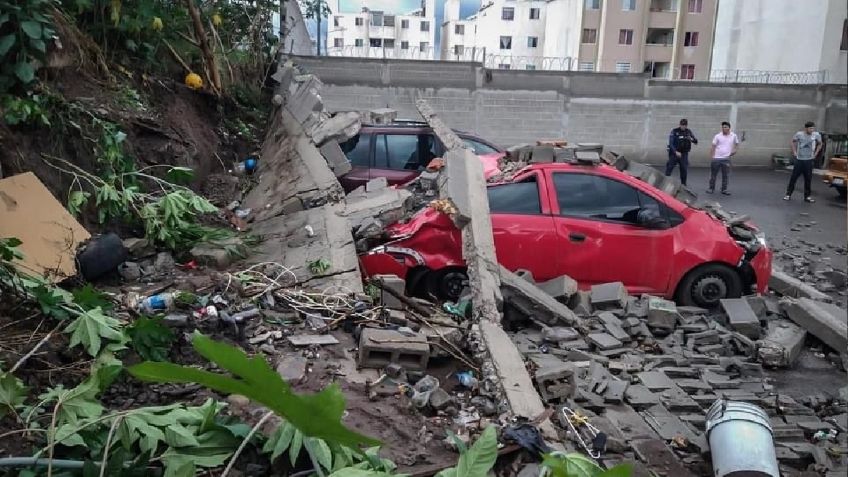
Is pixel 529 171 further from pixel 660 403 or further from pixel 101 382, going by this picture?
pixel 101 382

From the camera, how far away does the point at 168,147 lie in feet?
28.2

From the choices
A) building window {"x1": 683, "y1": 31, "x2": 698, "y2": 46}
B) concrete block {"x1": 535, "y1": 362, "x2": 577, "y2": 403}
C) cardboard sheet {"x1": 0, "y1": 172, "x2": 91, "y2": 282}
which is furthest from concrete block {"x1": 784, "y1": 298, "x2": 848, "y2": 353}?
building window {"x1": 683, "y1": 31, "x2": 698, "y2": 46}

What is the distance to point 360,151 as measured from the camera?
400 inches

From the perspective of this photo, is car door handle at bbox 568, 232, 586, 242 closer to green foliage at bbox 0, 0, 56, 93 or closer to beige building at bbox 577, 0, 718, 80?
green foliage at bbox 0, 0, 56, 93

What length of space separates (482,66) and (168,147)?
1395cm

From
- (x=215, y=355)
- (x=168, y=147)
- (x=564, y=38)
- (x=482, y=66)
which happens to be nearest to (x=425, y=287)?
(x=168, y=147)

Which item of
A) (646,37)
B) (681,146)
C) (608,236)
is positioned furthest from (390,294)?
(646,37)

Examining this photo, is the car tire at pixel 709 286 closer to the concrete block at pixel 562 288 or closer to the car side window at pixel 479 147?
the concrete block at pixel 562 288

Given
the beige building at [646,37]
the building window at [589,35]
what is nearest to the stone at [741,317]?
the beige building at [646,37]

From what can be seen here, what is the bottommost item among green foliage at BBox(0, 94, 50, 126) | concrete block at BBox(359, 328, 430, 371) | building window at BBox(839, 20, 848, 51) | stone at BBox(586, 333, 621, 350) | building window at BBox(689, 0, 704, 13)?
stone at BBox(586, 333, 621, 350)

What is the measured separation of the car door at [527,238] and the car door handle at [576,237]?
156 millimetres

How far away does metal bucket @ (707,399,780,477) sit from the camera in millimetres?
3656

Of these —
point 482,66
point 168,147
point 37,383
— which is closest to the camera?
point 37,383

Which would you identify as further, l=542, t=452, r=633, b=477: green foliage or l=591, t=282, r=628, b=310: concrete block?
l=591, t=282, r=628, b=310: concrete block
